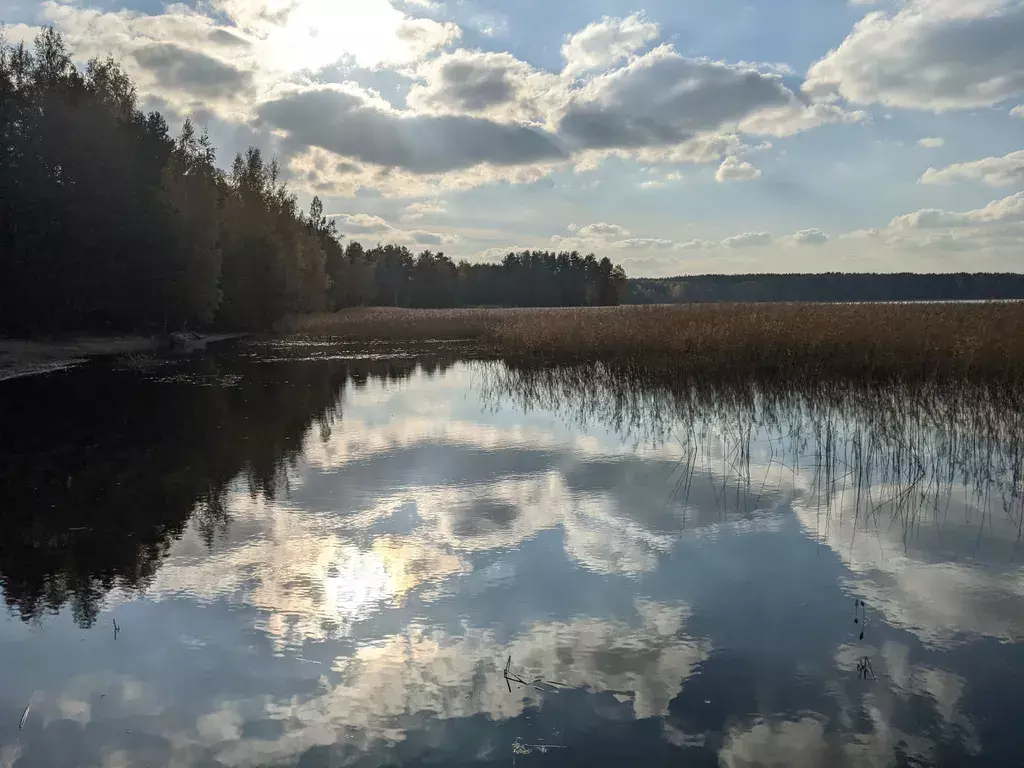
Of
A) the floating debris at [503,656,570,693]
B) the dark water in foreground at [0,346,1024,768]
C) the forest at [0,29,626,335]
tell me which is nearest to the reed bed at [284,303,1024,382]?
the dark water in foreground at [0,346,1024,768]

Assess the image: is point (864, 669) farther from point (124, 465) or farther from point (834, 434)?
point (124, 465)

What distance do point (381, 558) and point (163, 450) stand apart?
613cm

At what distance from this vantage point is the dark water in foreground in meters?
3.47

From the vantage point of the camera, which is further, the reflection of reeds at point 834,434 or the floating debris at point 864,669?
the reflection of reeds at point 834,434

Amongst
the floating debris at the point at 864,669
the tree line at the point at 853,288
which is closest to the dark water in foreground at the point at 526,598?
the floating debris at the point at 864,669

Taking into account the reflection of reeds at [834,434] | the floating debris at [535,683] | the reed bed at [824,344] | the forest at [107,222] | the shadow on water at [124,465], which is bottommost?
the shadow on water at [124,465]

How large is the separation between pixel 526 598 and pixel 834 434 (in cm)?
673

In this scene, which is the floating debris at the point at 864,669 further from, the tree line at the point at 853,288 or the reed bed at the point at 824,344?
the tree line at the point at 853,288

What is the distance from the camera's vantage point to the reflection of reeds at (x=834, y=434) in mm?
7598

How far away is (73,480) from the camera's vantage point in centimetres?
889

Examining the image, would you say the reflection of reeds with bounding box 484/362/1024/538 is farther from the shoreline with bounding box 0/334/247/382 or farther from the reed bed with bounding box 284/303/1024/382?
the shoreline with bounding box 0/334/247/382

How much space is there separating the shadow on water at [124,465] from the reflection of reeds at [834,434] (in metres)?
4.87

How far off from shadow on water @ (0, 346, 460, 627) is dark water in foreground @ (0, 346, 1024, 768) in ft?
0.22

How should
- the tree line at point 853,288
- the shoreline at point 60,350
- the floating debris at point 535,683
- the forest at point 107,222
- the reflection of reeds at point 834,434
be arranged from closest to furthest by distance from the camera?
the floating debris at point 535,683 → the reflection of reeds at point 834,434 → the shoreline at point 60,350 → the forest at point 107,222 → the tree line at point 853,288
